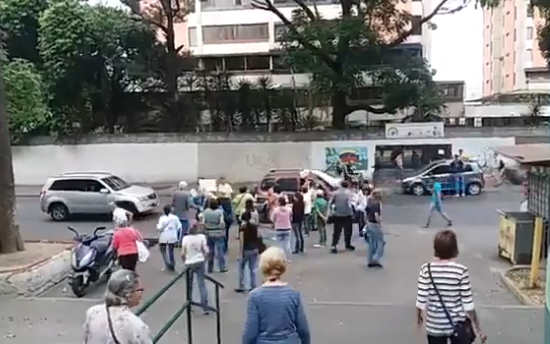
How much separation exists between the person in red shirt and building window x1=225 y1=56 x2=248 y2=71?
39.3 metres

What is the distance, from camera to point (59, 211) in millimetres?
25031

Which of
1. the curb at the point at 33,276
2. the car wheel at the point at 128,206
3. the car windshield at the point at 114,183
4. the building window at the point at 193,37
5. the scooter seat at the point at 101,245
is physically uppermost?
the building window at the point at 193,37

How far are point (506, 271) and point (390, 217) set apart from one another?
9.75 m

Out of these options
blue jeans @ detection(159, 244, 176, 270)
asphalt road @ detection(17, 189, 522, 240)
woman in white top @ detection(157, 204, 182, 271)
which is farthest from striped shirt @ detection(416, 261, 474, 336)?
asphalt road @ detection(17, 189, 522, 240)

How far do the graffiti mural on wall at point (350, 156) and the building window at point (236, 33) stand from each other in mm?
20270

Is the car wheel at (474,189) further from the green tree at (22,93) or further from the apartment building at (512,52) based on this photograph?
the apartment building at (512,52)

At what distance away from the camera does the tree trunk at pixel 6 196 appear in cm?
1482

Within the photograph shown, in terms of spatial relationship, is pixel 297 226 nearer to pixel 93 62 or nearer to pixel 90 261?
pixel 90 261

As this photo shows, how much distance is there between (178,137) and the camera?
35.1 meters

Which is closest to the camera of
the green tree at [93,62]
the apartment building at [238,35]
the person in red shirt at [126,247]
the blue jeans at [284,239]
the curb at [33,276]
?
the person in red shirt at [126,247]

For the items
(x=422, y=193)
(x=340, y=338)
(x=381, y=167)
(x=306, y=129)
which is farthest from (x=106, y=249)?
(x=306, y=129)

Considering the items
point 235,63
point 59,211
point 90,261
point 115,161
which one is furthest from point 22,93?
point 235,63

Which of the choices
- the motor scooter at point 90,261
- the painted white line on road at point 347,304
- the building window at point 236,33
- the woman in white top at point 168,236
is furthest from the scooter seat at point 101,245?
the building window at point 236,33

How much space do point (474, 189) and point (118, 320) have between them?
2686 cm
